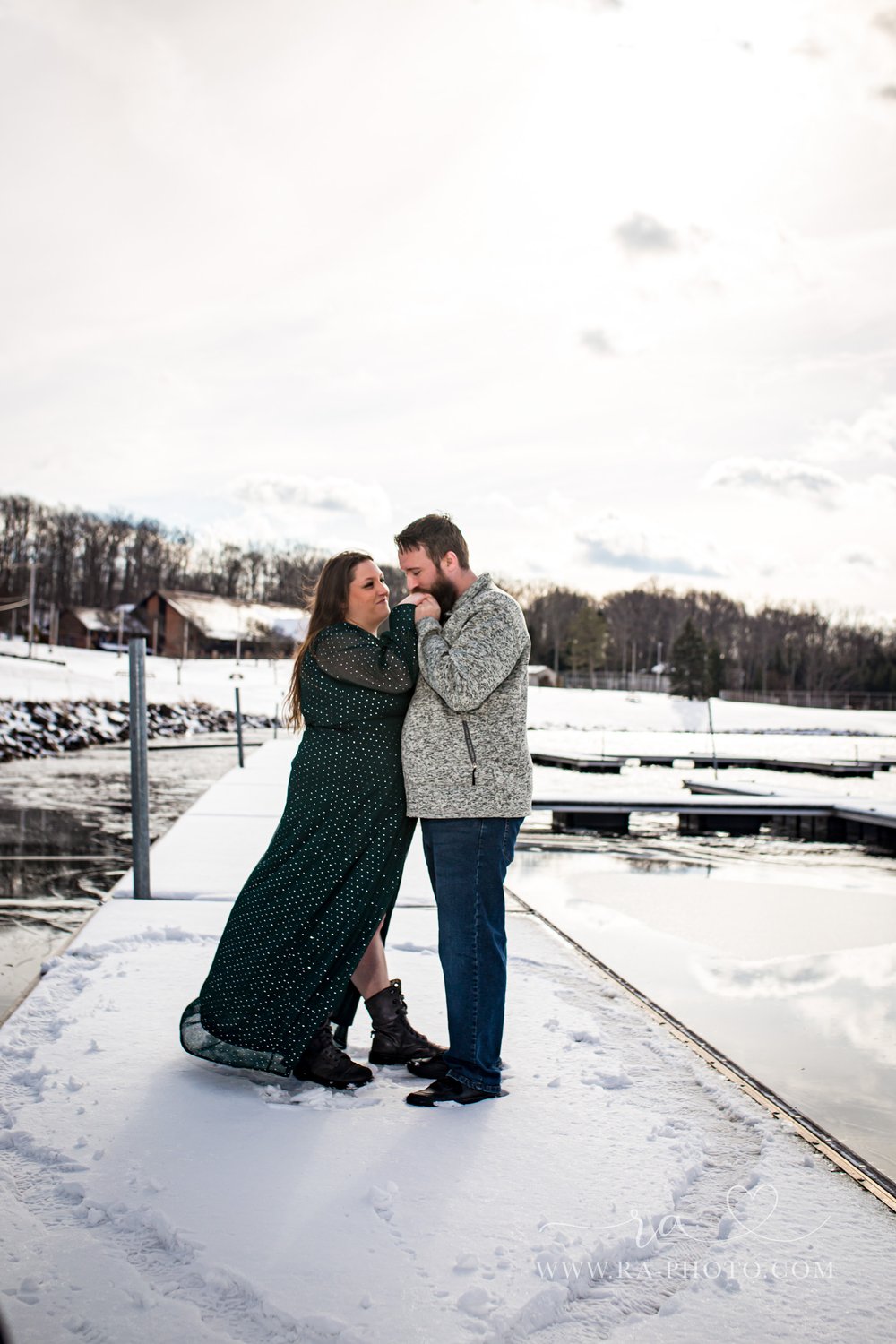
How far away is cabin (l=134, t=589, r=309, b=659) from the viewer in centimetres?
6912

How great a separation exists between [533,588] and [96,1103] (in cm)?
10902

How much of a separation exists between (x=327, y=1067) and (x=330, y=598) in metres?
1.40

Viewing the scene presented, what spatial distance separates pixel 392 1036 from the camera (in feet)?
10.9

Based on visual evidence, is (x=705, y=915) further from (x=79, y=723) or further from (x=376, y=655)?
(x=79, y=723)

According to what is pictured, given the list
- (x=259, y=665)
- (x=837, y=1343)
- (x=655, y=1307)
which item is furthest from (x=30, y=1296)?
(x=259, y=665)

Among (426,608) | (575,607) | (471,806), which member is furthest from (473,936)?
(575,607)

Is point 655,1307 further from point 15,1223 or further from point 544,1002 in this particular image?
point 544,1002

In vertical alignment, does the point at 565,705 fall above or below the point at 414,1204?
above

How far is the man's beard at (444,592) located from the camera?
10.3ft

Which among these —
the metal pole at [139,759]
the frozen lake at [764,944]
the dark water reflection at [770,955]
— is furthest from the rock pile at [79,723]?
the metal pole at [139,759]

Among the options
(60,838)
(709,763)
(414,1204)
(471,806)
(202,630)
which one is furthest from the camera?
(202,630)

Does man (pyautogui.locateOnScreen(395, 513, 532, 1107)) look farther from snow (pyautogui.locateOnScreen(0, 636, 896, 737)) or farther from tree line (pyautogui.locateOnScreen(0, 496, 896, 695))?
tree line (pyautogui.locateOnScreen(0, 496, 896, 695))

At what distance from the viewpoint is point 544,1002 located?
3977 millimetres

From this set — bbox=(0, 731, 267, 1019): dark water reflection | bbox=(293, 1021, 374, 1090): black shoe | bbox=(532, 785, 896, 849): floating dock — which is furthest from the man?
bbox=(532, 785, 896, 849): floating dock
